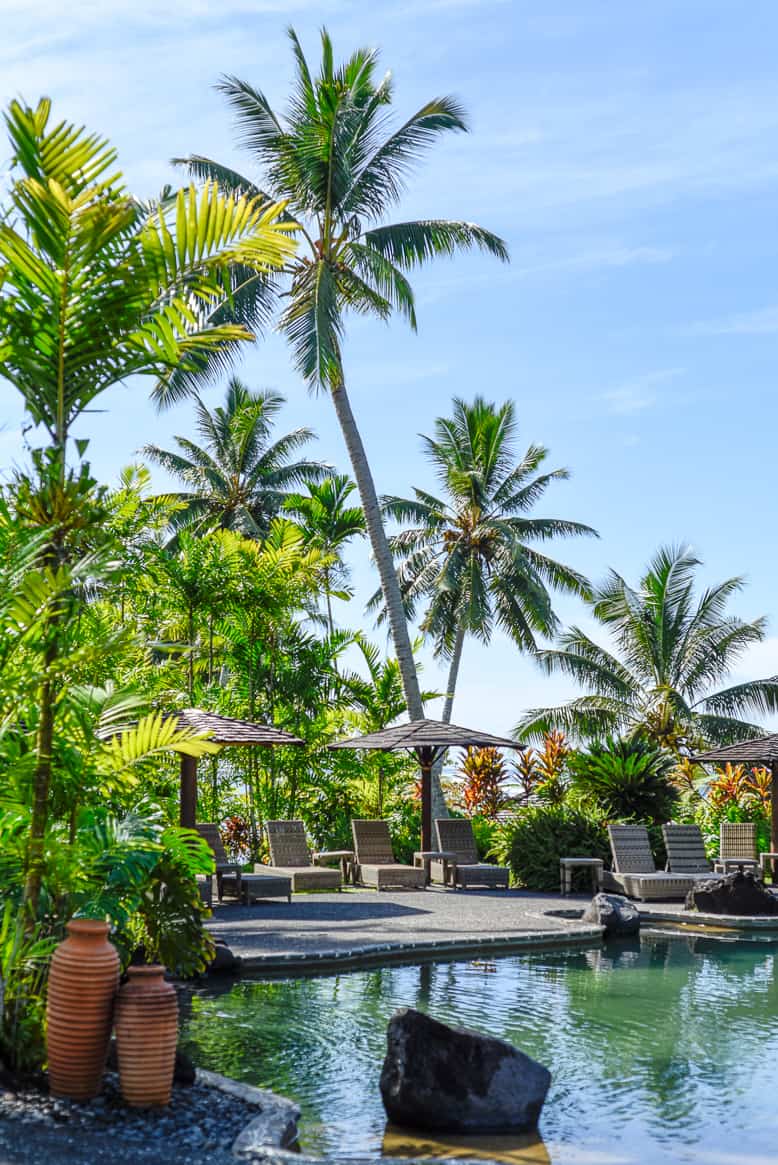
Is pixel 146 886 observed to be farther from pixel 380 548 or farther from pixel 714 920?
pixel 380 548

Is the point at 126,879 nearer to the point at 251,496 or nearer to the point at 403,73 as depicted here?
the point at 403,73

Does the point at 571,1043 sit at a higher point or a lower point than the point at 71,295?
lower

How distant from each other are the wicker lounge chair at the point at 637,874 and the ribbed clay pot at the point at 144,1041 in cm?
1092

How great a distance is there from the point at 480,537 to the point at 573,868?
41.5 ft

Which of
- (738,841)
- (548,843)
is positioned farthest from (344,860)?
(738,841)

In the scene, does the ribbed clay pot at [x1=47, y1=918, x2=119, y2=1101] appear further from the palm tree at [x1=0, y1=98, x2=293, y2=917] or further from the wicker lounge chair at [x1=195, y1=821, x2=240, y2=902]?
the wicker lounge chair at [x1=195, y1=821, x2=240, y2=902]

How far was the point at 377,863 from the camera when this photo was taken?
55.0 ft

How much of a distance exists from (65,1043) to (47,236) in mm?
3756

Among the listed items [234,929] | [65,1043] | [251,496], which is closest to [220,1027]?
[65,1043]

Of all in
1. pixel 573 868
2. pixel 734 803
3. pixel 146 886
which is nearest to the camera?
pixel 146 886

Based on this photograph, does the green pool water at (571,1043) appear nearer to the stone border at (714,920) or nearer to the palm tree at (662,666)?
the stone border at (714,920)

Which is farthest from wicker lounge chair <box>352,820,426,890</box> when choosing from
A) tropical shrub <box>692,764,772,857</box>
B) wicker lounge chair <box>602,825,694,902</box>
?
tropical shrub <box>692,764,772,857</box>

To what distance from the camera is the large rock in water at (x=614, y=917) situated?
497 inches

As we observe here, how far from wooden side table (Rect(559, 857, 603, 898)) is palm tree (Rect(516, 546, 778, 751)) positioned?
11.8 metres
